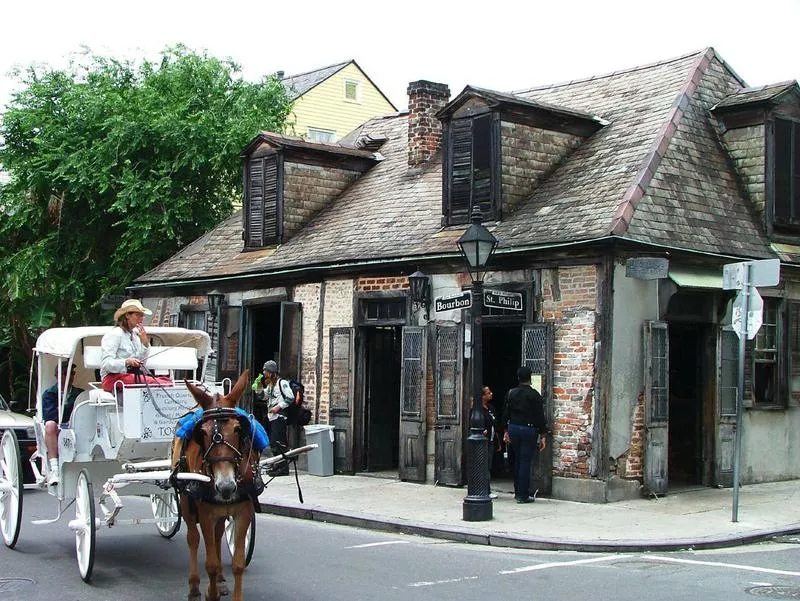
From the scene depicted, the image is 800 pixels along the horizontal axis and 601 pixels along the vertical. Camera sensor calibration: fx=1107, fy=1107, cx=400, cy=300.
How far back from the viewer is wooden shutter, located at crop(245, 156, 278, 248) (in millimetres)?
21359

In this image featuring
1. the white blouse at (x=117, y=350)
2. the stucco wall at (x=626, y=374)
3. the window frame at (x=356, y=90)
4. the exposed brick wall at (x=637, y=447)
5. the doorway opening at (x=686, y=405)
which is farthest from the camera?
the window frame at (x=356, y=90)

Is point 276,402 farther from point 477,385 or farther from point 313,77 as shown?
point 313,77

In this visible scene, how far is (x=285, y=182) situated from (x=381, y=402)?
513cm

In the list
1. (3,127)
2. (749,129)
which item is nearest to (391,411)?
(749,129)

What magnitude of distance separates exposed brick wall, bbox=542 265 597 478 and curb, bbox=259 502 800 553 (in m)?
2.76

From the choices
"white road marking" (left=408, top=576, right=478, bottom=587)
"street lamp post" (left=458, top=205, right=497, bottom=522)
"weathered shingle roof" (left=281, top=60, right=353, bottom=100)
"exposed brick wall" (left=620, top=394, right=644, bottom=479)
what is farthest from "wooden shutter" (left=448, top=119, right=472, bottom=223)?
"weathered shingle roof" (left=281, top=60, right=353, bottom=100)

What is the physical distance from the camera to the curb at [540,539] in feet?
36.7

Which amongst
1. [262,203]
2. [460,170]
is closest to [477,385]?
[460,170]

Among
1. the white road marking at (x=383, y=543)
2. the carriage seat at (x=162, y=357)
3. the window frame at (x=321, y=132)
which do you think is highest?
the window frame at (x=321, y=132)

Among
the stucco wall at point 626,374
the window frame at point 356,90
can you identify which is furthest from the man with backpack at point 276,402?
the window frame at point 356,90

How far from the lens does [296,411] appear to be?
698 inches

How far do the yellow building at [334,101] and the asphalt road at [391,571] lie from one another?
1195 inches

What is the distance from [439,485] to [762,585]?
7.67 metres

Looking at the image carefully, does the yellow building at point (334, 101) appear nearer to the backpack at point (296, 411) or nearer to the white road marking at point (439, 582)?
the backpack at point (296, 411)
